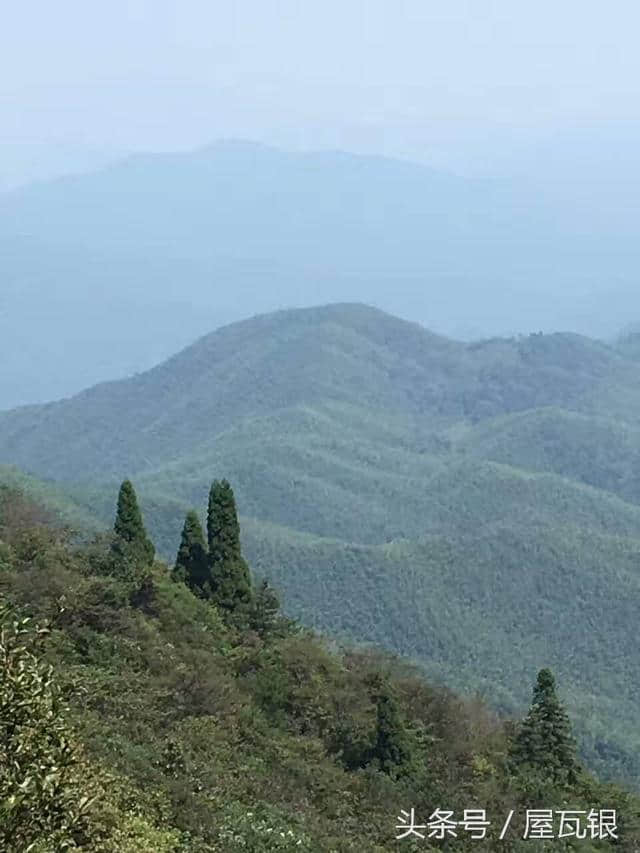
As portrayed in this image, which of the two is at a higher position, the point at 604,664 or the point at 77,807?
the point at 77,807

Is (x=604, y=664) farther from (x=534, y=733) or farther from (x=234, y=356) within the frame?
(x=234, y=356)

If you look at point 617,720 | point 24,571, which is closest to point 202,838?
point 24,571

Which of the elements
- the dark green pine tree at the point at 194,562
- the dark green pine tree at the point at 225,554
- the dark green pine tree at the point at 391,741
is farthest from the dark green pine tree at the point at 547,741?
the dark green pine tree at the point at 194,562

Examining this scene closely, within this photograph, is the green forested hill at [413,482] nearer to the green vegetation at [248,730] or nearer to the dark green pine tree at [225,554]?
the green vegetation at [248,730]

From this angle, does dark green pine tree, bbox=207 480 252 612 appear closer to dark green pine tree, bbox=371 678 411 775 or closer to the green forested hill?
dark green pine tree, bbox=371 678 411 775

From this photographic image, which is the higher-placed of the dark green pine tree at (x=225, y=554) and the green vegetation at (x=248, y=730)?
the dark green pine tree at (x=225, y=554)

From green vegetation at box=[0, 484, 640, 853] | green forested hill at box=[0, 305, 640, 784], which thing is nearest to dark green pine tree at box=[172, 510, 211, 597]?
green vegetation at box=[0, 484, 640, 853]

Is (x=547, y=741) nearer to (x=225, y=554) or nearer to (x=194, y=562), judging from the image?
(x=225, y=554)
